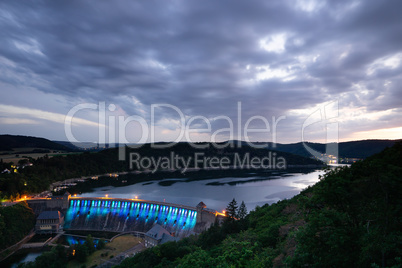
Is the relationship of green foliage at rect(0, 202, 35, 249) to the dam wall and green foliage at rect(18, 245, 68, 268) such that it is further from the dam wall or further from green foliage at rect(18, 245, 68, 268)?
green foliage at rect(18, 245, 68, 268)

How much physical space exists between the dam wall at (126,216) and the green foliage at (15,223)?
7.87 meters

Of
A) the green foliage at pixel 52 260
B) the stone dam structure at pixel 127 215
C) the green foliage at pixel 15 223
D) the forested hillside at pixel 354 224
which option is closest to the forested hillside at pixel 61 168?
the stone dam structure at pixel 127 215

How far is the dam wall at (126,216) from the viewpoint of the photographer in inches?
1998

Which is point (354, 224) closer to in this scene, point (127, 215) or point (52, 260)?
point (52, 260)

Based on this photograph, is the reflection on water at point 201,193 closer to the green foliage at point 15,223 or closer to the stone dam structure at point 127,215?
the stone dam structure at point 127,215

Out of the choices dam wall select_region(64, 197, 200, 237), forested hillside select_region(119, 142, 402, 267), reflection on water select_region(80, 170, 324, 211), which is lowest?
reflection on water select_region(80, 170, 324, 211)

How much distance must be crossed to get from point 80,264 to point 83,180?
304ft

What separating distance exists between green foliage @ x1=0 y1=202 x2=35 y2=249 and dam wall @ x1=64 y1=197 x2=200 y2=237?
787cm

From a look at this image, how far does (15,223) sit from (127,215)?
23.0 meters

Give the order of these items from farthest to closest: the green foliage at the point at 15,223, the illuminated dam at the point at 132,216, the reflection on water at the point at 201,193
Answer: the reflection on water at the point at 201,193, the illuminated dam at the point at 132,216, the green foliage at the point at 15,223

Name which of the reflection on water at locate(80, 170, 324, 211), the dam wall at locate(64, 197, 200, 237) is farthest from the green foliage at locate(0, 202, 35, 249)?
the reflection on water at locate(80, 170, 324, 211)

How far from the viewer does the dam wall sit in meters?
50.8

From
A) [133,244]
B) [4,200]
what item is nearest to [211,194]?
[133,244]

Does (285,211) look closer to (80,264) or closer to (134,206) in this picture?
(80,264)
